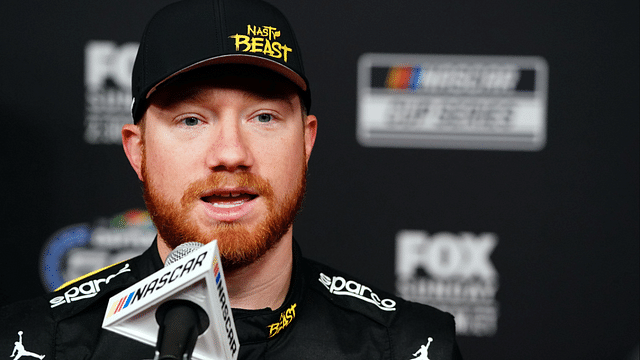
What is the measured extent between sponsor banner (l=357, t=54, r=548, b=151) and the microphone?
1.31 m

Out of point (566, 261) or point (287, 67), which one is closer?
point (287, 67)

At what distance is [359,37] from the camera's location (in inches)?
74.1

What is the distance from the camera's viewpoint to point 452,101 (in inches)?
73.0

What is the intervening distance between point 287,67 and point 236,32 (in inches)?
3.7

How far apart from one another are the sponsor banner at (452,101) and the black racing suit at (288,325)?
0.82 meters

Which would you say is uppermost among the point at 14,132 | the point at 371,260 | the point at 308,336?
the point at 14,132

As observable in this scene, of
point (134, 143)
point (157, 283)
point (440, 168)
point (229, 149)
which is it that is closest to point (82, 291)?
point (134, 143)

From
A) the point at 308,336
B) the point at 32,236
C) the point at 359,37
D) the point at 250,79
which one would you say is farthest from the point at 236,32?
the point at 32,236

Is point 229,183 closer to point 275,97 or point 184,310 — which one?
point 275,97

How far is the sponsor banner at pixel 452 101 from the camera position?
1846 millimetres

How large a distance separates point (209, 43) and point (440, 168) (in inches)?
44.3

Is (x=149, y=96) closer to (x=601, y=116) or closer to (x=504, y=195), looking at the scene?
(x=504, y=195)

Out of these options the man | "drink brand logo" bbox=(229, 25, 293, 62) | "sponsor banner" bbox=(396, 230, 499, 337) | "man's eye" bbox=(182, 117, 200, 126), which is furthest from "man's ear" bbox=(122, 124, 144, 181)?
"sponsor banner" bbox=(396, 230, 499, 337)

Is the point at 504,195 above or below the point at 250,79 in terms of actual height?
below
